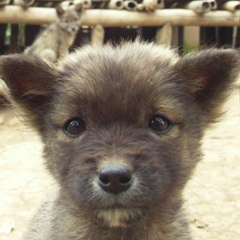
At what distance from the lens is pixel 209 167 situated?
23.8ft

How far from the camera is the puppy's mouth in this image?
3.54 meters

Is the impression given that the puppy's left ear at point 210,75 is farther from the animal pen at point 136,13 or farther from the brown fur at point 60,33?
the brown fur at point 60,33

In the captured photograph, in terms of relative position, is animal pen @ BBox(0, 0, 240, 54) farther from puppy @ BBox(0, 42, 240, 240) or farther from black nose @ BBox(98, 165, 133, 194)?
black nose @ BBox(98, 165, 133, 194)

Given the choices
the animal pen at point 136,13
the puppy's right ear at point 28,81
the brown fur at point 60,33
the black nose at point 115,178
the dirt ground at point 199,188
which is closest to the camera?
the black nose at point 115,178

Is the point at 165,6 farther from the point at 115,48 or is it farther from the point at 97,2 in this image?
the point at 115,48

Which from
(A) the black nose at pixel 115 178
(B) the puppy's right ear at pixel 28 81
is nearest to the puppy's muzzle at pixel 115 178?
(A) the black nose at pixel 115 178

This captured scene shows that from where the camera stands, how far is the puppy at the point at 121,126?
11.5 feet

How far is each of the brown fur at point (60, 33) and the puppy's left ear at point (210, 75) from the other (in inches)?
397

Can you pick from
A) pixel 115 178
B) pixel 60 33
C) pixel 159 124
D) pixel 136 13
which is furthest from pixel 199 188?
pixel 60 33

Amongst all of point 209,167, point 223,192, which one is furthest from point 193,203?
point 209,167

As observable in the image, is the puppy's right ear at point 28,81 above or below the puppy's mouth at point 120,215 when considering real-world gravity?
above

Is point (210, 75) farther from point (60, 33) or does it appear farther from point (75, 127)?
point (60, 33)

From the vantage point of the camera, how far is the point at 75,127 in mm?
3809

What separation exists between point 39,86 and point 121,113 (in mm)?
748
